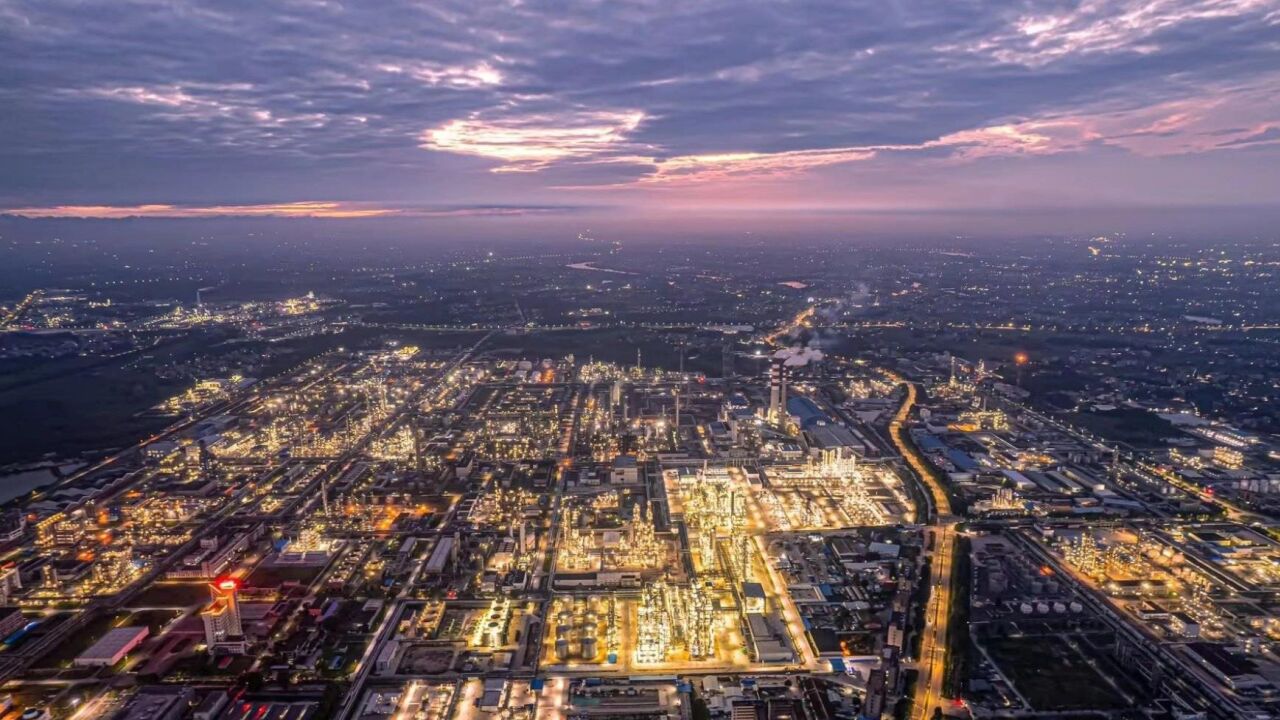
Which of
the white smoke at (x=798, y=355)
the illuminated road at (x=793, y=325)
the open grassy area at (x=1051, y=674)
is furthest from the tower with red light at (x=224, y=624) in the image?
the illuminated road at (x=793, y=325)

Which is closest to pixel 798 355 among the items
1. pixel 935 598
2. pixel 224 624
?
pixel 935 598

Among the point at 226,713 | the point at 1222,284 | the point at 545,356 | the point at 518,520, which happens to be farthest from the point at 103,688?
the point at 1222,284

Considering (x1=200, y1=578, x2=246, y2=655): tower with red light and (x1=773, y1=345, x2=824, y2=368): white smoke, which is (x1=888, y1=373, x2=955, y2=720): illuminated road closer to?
(x1=200, y1=578, x2=246, y2=655): tower with red light

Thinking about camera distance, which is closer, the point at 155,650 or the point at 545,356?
the point at 155,650

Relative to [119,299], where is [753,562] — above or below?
below

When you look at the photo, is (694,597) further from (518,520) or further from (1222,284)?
(1222,284)

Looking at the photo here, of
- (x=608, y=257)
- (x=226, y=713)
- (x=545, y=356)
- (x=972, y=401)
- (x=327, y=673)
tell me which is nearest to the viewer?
(x=226, y=713)
